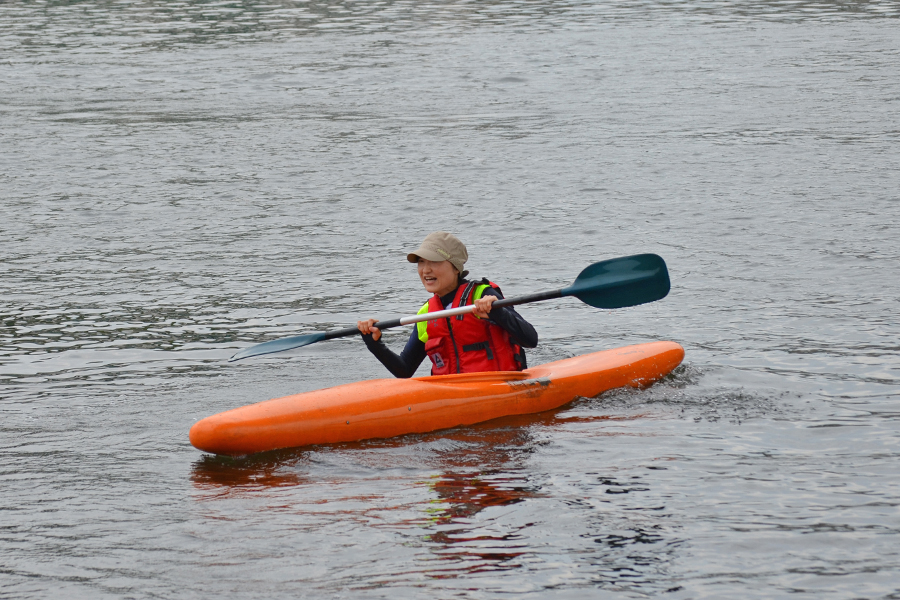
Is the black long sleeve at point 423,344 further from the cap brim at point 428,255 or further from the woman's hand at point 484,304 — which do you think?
the cap brim at point 428,255

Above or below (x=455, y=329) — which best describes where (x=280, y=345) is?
below

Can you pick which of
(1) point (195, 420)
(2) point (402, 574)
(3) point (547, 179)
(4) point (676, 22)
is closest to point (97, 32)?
(4) point (676, 22)

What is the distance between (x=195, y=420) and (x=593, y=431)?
2020mm

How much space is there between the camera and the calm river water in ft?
14.3

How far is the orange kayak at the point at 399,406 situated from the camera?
5.40 meters

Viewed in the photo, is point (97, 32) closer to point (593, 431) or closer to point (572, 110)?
point (572, 110)

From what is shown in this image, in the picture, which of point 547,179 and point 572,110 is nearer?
point 547,179

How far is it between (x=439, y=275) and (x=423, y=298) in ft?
9.17

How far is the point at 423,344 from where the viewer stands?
6.23 metres

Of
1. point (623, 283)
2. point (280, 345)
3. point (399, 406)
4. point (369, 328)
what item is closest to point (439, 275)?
point (369, 328)

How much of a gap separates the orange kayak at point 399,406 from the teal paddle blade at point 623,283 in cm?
36

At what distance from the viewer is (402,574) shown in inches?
164

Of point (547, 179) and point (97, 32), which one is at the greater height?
point (97, 32)

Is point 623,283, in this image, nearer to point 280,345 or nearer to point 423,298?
point 280,345
